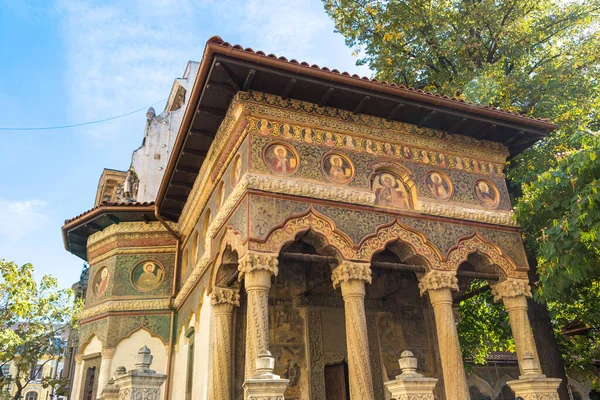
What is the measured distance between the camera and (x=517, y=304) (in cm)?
845

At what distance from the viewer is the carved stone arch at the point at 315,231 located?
710 centimetres

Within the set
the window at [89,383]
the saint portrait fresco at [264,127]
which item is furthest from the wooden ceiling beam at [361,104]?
the window at [89,383]

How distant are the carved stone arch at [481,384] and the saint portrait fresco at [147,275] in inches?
597

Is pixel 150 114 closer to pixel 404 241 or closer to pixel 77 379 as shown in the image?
pixel 77 379

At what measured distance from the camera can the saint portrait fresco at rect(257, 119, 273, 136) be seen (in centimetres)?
774

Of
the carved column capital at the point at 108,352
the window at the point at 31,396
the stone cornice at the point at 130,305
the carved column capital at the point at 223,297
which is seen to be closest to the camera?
the carved column capital at the point at 223,297

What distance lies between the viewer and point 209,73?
7.40 m

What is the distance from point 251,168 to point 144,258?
6.40 metres

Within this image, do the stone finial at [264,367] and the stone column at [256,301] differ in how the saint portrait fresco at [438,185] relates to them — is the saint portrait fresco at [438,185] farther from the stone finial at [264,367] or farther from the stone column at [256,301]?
the stone finial at [264,367]

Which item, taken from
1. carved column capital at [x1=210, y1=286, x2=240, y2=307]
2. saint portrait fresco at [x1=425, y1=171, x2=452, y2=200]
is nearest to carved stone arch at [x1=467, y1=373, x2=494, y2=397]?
saint portrait fresco at [x1=425, y1=171, x2=452, y2=200]

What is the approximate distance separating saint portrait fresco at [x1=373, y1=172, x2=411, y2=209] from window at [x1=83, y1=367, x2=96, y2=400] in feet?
27.0

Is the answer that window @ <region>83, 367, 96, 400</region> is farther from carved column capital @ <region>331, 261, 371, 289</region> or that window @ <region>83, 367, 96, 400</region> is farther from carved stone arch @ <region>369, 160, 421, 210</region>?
carved stone arch @ <region>369, 160, 421, 210</region>

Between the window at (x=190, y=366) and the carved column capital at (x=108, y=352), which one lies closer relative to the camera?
the window at (x=190, y=366)

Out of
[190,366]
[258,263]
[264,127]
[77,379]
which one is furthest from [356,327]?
[77,379]
